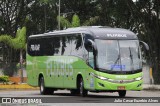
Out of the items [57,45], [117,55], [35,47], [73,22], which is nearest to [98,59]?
[117,55]

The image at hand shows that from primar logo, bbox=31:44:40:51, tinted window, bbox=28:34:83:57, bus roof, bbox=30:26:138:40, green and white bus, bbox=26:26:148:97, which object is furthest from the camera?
primar logo, bbox=31:44:40:51

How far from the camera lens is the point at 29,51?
33281mm

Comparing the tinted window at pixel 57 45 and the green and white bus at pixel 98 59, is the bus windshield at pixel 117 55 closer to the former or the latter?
the green and white bus at pixel 98 59

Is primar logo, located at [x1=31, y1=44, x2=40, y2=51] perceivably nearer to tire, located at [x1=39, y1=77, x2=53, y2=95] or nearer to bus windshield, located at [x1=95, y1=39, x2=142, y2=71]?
tire, located at [x1=39, y1=77, x2=53, y2=95]

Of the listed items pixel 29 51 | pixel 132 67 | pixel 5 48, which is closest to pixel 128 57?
pixel 132 67

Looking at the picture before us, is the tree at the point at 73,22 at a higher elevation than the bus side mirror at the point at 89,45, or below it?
higher

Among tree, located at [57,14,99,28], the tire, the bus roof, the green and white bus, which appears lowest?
the tire

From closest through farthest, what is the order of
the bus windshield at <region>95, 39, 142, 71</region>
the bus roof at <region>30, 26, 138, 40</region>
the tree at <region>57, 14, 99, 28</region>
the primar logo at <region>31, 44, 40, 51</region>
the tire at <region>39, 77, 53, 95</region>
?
1. the bus windshield at <region>95, 39, 142, 71</region>
2. the bus roof at <region>30, 26, 138, 40</region>
3. the tire at <region>39, 77, 53, 95</region>
4. the primar logo at <region>31, 44, 40, 51</region>
5. the tree at <region>57, 14, 99, 28</region>

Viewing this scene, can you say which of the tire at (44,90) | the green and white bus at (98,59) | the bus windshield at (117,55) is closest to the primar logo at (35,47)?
the tire at (44,90)

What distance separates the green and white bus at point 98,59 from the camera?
26078 mm

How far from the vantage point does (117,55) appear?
26.5 metres

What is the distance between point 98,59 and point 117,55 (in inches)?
35.2

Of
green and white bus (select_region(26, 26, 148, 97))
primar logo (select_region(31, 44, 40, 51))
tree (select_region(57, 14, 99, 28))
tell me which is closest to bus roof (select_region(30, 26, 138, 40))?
green and white bus (select_region(26, 26, 148, 97))

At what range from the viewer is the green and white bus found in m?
26.1
